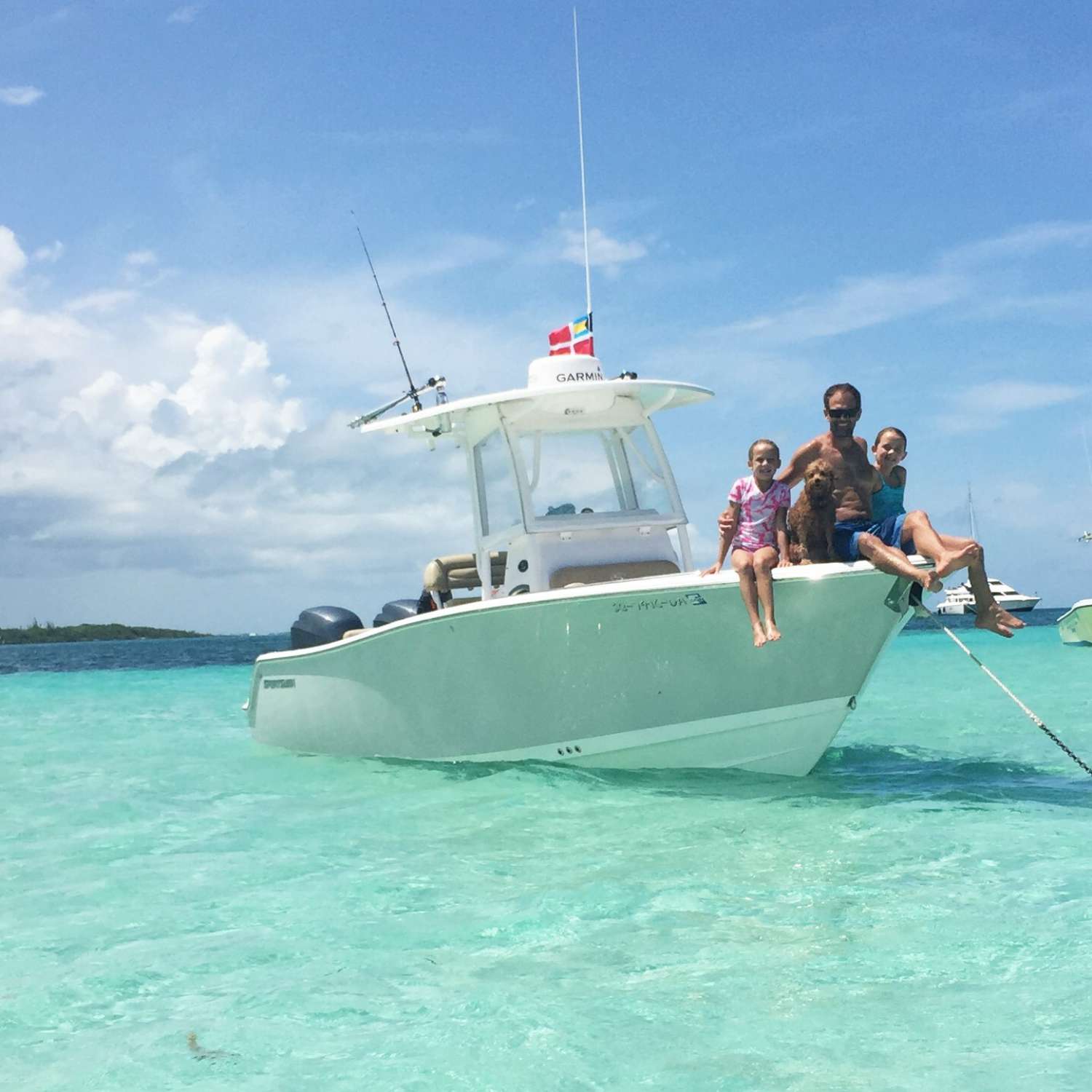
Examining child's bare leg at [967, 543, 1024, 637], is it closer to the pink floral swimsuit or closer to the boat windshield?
the pink floral swimsuit

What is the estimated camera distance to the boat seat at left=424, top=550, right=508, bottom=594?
9797 mm

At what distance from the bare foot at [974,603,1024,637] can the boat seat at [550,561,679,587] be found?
107 inches

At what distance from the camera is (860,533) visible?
23.8 feet

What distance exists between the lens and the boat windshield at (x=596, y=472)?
372 inches

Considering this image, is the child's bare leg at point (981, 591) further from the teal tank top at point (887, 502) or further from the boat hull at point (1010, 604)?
the boat hull at point (1010, 604)

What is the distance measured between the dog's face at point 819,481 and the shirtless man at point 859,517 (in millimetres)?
112

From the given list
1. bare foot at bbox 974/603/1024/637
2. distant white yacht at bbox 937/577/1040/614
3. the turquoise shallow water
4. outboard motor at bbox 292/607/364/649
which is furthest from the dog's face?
distant white yacht at bbox 937/577/1040/614

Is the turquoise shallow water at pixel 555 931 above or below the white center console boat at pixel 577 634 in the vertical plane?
below

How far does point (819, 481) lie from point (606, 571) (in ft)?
7.47

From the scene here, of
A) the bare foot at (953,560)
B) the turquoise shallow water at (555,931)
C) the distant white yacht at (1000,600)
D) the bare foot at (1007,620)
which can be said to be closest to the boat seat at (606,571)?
the turquoise shallow water at (555,931)

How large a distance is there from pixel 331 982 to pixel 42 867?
2.99m

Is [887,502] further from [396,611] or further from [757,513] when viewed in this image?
[396,611]

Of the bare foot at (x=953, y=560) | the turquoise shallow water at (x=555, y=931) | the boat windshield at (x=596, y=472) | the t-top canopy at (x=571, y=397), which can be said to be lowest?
the turquoise shallow water at (x=555, y=931)

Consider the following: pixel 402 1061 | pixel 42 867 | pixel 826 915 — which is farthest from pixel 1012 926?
pixel 42 867
